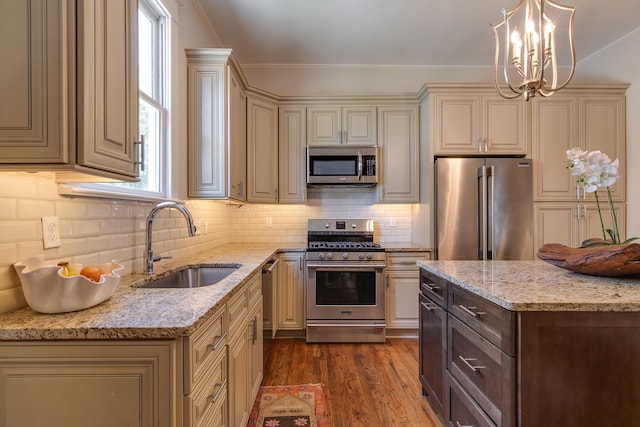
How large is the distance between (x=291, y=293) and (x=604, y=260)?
7.75ft

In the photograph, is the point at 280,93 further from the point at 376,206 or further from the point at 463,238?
the point at 463,238

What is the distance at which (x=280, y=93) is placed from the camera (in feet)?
11.7

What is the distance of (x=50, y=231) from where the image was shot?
1.14 metres

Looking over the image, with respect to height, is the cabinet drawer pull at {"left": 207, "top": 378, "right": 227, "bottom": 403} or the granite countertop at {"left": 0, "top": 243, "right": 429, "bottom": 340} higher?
the granite countertop at {"left": 0, "top": 243, "right": 429, "bottom": 340}

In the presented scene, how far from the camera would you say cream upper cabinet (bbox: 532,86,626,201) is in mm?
3014

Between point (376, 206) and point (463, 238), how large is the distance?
988mm

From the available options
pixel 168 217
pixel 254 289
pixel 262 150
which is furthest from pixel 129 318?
pixel 262 150

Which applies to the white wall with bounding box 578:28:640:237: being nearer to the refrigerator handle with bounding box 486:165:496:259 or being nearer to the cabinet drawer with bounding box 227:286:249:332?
the refrigerator handle with bounding box 486:165:496:259

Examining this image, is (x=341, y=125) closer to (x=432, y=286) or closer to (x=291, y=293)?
(x=291, y=293)

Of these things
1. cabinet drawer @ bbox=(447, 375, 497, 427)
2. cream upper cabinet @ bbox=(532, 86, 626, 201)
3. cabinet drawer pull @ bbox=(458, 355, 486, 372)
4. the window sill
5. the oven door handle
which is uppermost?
cream upper cabinet @ bbox=(532, 86, 626, 201)

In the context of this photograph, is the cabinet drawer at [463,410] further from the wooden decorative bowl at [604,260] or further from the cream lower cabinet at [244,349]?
the cream lower cabinet at [244,349]

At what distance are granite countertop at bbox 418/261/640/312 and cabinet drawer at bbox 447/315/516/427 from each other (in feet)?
0.69

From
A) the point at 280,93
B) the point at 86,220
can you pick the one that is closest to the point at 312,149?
the point at 280,93

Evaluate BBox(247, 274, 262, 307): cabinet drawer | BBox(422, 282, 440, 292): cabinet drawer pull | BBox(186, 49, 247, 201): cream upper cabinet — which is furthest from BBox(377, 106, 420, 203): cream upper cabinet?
BBox(247, 274, 262, 307): cabinet drawer
